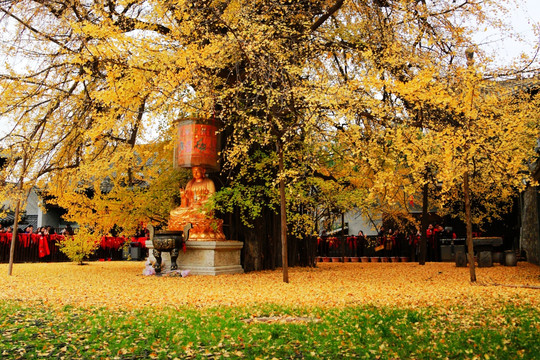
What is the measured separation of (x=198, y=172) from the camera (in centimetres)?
1204

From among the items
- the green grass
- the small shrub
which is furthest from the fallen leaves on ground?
the small shrub

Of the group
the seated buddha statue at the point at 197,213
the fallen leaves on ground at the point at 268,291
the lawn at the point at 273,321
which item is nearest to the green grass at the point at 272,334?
the lawn at the point at 273,321

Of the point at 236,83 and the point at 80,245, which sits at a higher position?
the point at 236,83

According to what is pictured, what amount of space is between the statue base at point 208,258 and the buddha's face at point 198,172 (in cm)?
161

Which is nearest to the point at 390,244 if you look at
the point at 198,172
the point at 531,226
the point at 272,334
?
the point at 531,226

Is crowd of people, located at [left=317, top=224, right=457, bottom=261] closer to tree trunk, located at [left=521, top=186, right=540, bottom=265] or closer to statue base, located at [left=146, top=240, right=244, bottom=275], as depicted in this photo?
tree trunk, located at [left=521, top=186, right=540, bottom=265]

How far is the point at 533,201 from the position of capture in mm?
14180

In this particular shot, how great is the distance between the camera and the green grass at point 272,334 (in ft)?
12.8

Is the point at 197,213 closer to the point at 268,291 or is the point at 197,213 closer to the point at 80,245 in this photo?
the point at 268,291

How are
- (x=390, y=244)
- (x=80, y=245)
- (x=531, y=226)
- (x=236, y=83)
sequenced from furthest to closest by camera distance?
(x=390, y=244), (x=80, y=245), (x=531, y=226), (x=236, y=83)

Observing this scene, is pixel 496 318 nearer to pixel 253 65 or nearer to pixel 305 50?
pixel 253 65

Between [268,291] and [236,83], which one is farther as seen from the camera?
[236,83]

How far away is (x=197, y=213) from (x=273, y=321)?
682 cm

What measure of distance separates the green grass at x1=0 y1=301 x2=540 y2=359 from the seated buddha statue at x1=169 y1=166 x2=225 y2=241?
223 inches
